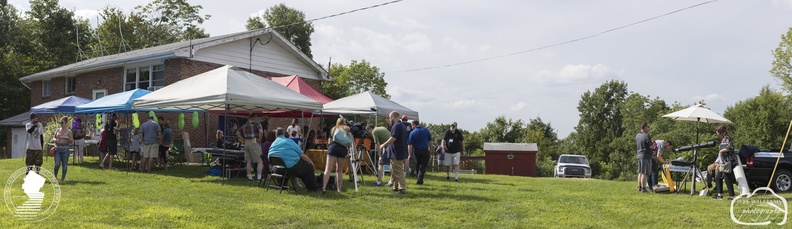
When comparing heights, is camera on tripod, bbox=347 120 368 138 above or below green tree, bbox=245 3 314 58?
below

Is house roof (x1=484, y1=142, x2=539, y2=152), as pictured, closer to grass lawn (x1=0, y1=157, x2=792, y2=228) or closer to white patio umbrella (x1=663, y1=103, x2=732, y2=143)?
white patio umbrella (x1=663, y1=103, x2=732, y2=143)

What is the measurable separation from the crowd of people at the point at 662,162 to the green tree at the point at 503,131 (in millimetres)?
45226

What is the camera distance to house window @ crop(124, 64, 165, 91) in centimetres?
2231

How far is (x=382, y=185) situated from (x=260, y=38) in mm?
14424

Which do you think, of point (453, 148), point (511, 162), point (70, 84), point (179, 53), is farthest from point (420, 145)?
point (70, 84)

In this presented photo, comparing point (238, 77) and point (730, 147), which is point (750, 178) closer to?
point (730, 147)

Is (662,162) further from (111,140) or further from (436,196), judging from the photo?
(111,140)

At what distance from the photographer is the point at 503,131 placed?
59.3m

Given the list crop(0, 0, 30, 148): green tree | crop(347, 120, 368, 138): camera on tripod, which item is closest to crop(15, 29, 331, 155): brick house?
crop(347, 120, 368, 138): camera on tripod

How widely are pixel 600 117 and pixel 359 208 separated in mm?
55463

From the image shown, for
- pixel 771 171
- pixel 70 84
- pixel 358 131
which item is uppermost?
pixel 70 84

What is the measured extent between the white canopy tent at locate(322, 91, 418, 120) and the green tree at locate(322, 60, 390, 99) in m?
21.3

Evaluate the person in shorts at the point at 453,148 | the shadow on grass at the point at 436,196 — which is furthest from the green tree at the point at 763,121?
the shadow on grass at the point at 436,196

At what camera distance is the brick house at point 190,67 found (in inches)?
856
